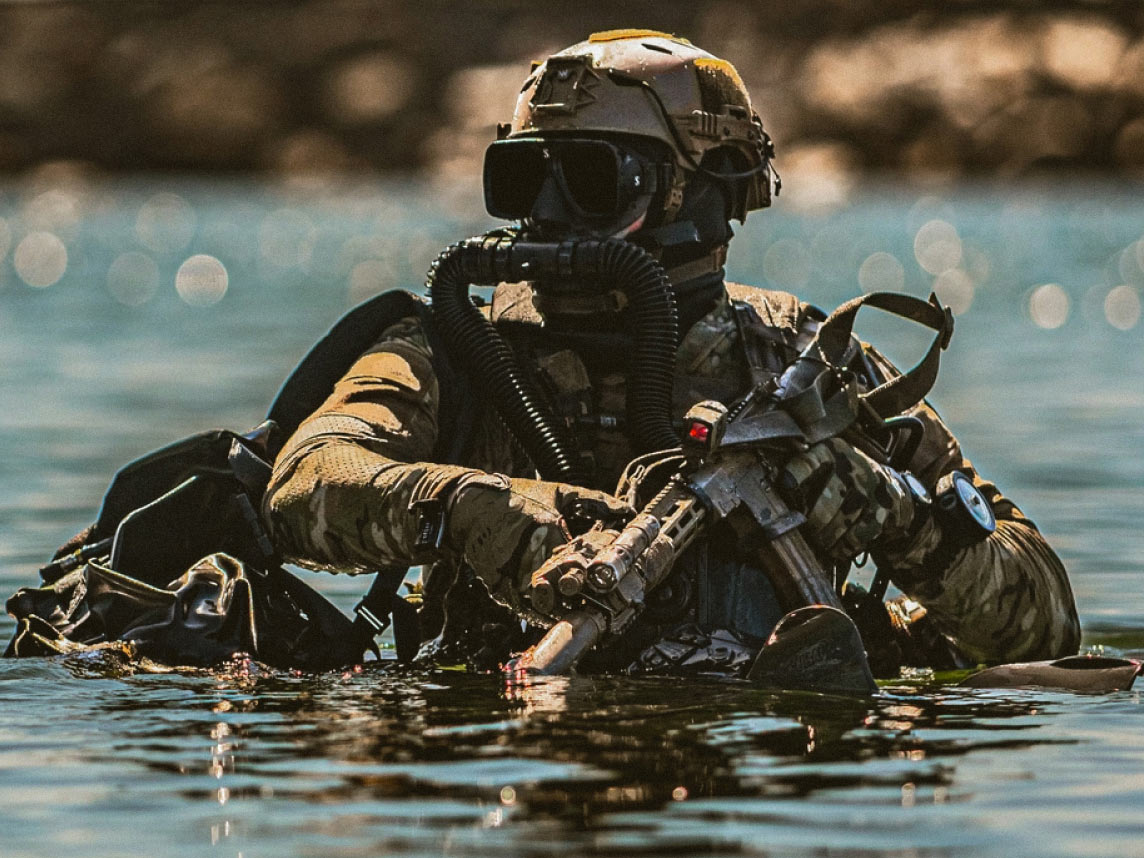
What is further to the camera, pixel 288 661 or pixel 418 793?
pixel 288 661

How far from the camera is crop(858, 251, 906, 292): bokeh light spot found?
4399 cm

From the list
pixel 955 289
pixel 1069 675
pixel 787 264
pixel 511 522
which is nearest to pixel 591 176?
pixel 511 522

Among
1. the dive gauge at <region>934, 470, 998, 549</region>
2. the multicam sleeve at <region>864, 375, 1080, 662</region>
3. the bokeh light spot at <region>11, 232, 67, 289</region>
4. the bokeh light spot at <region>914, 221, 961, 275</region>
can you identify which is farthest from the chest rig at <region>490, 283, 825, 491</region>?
the bokeh light spot at <region>914, 221, 961, 275</region>

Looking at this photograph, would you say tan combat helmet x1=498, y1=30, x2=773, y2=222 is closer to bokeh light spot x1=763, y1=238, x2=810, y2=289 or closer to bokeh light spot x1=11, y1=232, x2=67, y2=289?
bokeh light spot x1=763, y1=238, x2=810, y2=289

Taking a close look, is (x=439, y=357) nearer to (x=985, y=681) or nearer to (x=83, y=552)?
(x=83, y=552)

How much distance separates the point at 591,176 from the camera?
23.0ft

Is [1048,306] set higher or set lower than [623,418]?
higher

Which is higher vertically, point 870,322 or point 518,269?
point 870,322

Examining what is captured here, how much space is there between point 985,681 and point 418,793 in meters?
2.12

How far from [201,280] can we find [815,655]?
1785 inches

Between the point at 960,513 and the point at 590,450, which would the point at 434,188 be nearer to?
the point at 590,450

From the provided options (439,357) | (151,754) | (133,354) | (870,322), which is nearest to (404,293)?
(439,357)

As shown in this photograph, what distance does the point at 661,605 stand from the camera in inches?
263

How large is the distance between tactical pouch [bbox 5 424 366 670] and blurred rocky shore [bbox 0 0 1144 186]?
A: 81722mm
